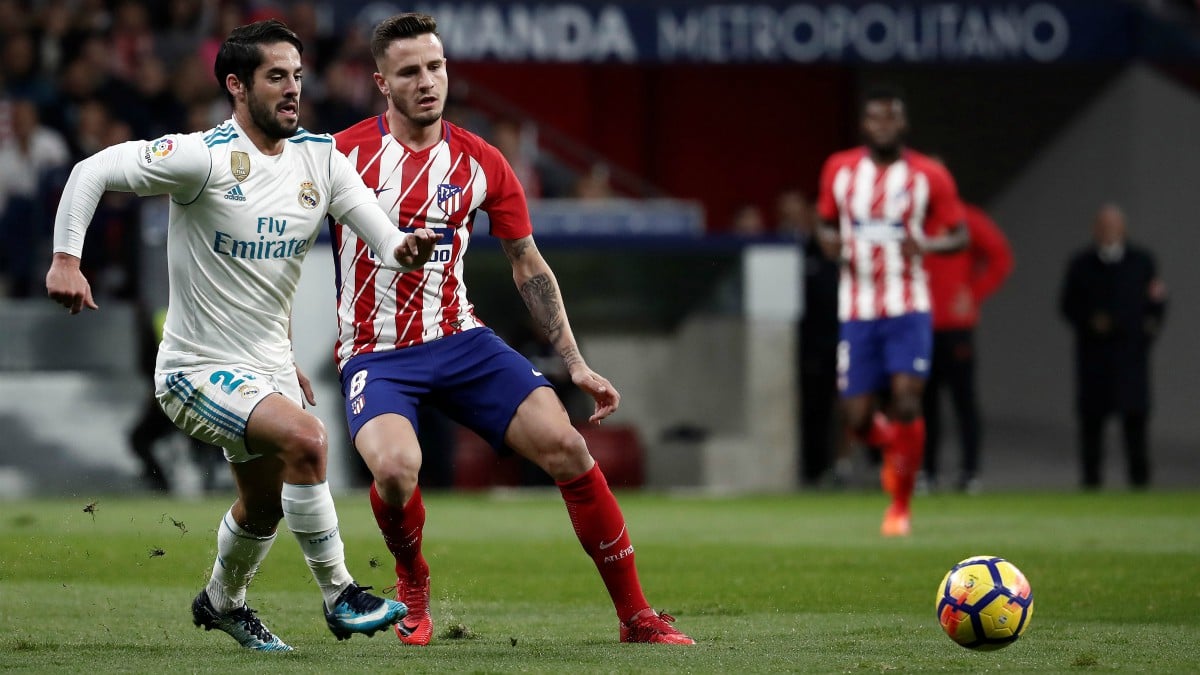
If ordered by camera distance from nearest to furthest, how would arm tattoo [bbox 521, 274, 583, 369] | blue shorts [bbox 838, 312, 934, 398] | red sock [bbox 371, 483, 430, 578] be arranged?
red sock [bbox 371, 483, 430, 578], arm tattoo [bbox 521, 274, 583, 369], blue shorts [bbox 838, 312, 934, 398]

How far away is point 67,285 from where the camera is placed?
5.68 metres

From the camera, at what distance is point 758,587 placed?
8508 millimetres

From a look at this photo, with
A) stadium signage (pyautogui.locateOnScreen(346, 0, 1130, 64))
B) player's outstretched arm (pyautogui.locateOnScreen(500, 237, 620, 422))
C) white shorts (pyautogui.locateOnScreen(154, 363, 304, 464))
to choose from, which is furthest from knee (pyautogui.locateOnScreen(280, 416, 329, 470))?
stadium signage (pyautogui.locateOnScreen(346, 0, 1130, 64))

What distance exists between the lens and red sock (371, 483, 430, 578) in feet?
22.0

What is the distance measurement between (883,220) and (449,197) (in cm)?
509

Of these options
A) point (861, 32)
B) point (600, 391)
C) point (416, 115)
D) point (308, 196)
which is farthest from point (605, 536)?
point (861, 32)

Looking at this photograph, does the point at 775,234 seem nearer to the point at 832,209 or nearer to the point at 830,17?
the point at 830,17

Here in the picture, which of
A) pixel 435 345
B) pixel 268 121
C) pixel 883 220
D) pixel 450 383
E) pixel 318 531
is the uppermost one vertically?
pixel 268 121

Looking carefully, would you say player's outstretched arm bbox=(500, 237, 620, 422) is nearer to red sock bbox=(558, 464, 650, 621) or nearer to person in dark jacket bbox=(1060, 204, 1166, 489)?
red sock bbox=(558, 464, 650, 621)

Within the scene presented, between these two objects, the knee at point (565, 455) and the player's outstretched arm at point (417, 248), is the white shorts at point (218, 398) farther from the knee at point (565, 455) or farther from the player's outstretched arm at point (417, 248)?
the knee at point (565, 455)

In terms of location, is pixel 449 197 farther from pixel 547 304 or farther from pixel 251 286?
pixel 251 286


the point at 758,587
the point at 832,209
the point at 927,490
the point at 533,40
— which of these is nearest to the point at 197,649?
the point at 758,587

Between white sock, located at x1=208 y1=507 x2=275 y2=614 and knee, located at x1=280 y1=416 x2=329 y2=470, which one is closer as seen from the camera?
knee, located at x1=280 y1=416 x2=329 y2=470

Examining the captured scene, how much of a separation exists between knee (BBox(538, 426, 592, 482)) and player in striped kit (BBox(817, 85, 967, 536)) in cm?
498
